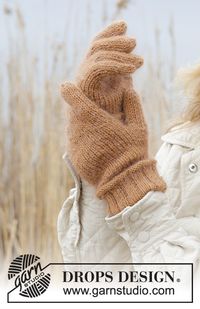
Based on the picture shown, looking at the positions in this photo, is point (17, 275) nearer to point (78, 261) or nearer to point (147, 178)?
point (78, 261)

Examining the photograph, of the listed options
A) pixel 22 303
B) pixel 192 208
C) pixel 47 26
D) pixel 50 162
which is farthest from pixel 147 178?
pixel 47 26

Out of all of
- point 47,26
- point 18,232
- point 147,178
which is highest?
point 47,26

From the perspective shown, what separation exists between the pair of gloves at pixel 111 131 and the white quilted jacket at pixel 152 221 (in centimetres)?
3

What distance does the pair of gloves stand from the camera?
868 millimetres

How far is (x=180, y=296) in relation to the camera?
90 cm

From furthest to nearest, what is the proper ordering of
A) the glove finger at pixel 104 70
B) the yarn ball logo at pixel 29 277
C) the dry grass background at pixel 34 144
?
A: 1. the dry grass background at pixel 34 144
2. the yarn ball logo at pixel 29 277
3. the glove finger at pixel 104 70

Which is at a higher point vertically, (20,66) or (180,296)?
(20,66)

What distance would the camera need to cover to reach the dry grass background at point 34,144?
1815 mm

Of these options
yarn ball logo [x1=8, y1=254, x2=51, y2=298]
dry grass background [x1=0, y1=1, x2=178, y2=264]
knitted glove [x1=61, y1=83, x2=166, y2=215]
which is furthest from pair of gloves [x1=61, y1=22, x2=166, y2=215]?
dry grass background [x1=0, y1=1, x2=178, y2=264]

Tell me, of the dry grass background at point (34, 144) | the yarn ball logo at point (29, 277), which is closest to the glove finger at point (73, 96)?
the yarn ball logo at point (29, 277)

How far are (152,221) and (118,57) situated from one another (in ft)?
0.76

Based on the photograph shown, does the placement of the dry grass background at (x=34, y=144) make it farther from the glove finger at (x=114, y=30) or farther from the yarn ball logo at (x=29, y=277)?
the glove finger at (x=114, y=30)

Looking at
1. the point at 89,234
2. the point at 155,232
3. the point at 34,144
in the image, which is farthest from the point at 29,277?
the point at 34,144

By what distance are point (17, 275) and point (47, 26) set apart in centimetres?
98
